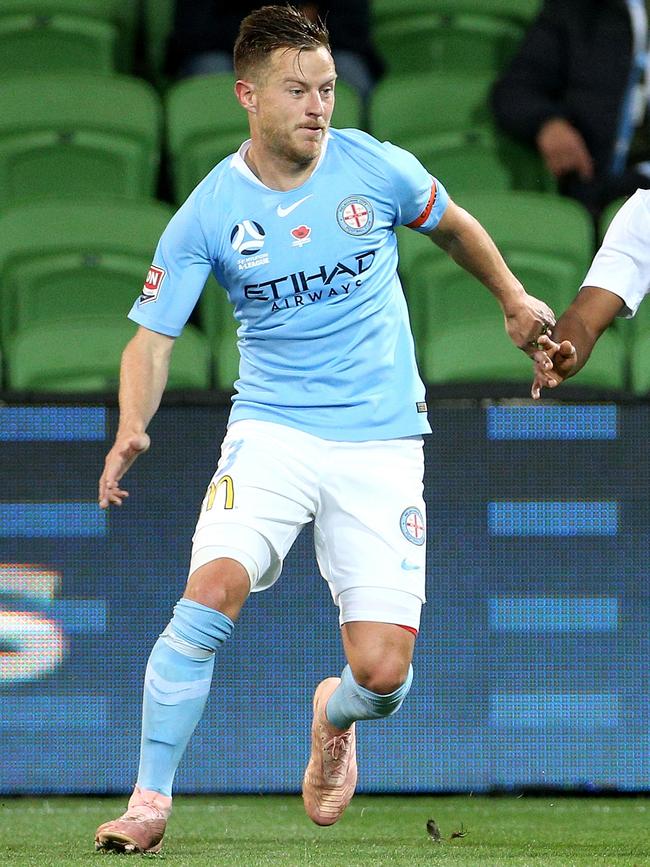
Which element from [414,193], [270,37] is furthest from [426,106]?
[270,37]

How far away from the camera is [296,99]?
396 cm

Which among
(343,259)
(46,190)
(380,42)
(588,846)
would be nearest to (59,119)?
(46,190)

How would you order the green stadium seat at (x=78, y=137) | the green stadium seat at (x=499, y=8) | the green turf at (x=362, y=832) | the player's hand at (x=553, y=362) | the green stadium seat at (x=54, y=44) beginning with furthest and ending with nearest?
the green stadium seat at (x=499, y=8), the green stadium seat at (x=54, y=44), the green stadium seat at (x=78, y=137), the player's hand at (x=553, y=362), the green turf at (x=362, y=832)

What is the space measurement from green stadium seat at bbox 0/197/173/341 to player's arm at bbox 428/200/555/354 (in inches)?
94.4

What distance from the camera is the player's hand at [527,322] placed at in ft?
13.2

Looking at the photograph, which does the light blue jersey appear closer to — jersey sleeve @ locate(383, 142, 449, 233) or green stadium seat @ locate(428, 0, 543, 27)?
jersey sleeve @ locate(383, 142, 449, 233)

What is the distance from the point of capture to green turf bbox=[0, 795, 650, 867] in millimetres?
3709

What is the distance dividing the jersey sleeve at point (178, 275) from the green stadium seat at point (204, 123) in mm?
3195

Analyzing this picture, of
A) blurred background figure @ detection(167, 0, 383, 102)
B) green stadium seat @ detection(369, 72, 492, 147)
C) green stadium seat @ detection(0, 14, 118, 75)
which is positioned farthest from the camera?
green stadium seat @ detection(0, 14, 118, 75)

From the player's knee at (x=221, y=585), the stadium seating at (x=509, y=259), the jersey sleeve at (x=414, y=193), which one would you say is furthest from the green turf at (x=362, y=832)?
the stadium seating at (x=509, y=259)

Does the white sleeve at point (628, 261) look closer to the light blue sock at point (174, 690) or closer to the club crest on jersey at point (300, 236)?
the club crest on jersey at point (300, 236)

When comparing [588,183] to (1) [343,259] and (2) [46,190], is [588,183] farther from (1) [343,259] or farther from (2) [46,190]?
(1) [343,259]

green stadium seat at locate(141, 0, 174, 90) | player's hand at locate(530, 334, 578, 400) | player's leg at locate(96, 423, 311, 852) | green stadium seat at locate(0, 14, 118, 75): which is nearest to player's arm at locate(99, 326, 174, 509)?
player's leg at locate(96, 423, 311, 852)

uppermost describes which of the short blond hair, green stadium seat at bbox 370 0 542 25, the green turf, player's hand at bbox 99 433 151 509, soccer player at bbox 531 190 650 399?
the short blond hair
